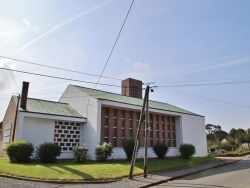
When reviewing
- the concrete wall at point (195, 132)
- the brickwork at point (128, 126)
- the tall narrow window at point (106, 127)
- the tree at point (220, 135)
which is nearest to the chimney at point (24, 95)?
the brickwork at point (128, 126)

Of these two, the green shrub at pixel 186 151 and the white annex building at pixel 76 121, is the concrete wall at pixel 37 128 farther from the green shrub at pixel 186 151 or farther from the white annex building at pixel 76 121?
the green shrub at pixel 186 151

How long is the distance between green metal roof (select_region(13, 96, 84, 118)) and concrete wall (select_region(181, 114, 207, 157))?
1530 cm

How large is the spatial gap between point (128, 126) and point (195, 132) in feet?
40.4

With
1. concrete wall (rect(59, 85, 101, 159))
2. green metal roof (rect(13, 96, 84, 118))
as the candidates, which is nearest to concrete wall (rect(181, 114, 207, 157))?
concrete wall (rect(59, 85, 101, 159))

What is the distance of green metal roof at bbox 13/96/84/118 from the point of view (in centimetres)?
2433

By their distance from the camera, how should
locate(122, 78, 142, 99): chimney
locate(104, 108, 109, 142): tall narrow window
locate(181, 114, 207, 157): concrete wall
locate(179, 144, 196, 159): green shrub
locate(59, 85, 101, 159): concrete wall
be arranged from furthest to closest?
locate(122, 78, 142, 99): chimney < locate(181, 114, 207, 157): concrete wall < locate(179, 144, 196, 159): green shrub < locate(104, 108, 109, 142): tall narrow window < locate(59, 85, 101, 159): concrete wall

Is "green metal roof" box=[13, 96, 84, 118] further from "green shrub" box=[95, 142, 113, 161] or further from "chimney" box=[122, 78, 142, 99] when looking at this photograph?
"chimney" box=[122, 78, 142, 99]

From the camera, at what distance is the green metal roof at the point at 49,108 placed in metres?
24.3

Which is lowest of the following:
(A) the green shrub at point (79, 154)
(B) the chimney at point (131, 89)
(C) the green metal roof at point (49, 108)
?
(A) the green shrub at point (79, 154)

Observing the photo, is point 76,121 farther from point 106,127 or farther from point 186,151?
point 186,151

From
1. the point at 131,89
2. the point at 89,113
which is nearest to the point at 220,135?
the point at 131,89

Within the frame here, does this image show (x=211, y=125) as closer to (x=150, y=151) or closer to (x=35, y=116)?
(x=150, y=151)

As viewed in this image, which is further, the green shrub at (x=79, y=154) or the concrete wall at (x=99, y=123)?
the concrete wall at (x=99, y=123)

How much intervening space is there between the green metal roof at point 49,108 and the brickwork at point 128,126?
306 centimetres
